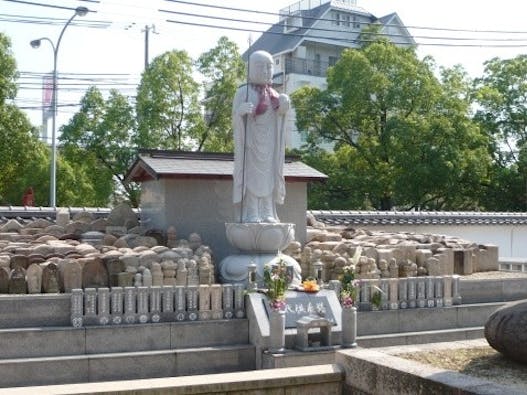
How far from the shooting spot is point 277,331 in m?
8.29

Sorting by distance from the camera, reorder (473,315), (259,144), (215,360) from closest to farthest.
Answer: (215,360), (259,144), (473,315)

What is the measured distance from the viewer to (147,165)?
444 inches

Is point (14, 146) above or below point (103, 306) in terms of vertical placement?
above

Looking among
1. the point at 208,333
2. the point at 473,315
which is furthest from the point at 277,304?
the point at 473,315

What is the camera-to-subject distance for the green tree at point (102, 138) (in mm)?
20797

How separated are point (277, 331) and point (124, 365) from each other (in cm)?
193

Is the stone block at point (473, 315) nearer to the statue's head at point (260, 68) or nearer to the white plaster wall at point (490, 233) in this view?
the statue's head at point (260, 68)

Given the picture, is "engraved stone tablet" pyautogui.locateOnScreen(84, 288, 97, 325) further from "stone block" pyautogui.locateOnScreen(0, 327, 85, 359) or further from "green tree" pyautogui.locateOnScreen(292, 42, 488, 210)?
"green tree" pyautogui.locateOnScreen(292, 42, 488, 210)

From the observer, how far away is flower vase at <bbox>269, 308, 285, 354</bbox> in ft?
27.1

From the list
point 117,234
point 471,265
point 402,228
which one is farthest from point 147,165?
point 402,228

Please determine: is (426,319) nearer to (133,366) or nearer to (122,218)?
(133,366)

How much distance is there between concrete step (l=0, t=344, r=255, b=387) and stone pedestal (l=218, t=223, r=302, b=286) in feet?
4.60

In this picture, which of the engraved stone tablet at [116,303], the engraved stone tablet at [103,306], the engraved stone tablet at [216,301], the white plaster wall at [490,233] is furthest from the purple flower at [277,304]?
the white plaster wall at [490,233]

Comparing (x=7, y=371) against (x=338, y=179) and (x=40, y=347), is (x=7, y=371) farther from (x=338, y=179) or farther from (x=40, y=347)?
(x=338, y=179)
